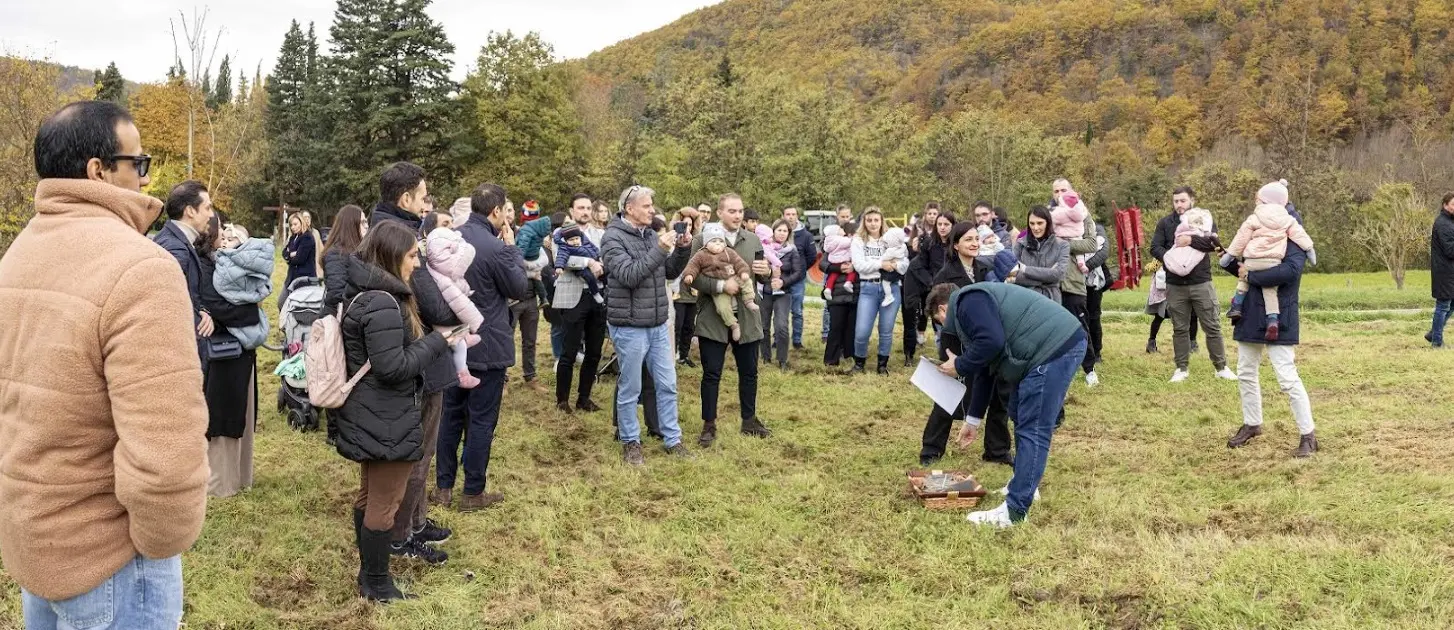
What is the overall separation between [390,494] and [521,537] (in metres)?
1.15

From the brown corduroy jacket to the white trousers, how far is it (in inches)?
257

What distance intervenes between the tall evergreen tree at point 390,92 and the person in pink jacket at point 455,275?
41.2 metres

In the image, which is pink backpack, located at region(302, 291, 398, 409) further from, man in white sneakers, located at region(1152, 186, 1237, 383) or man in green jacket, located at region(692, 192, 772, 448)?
man in white sneakers, located at region(1152, 186, 1237, 383)

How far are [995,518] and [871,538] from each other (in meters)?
0.76

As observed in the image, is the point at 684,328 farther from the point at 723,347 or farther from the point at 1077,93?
the point at 1077,93

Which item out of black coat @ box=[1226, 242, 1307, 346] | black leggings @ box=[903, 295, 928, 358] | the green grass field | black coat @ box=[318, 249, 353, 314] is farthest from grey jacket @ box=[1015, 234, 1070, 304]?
black coat @ box=[318, 249, 353, 314]

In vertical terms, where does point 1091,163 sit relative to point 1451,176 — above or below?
above

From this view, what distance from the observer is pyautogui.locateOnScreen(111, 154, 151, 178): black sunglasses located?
80.8 inches

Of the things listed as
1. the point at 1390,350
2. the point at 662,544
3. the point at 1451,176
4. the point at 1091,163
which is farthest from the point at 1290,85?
the point at 662,544

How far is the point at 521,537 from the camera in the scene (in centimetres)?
504

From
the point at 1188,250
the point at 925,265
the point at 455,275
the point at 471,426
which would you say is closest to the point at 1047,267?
the point at 925,265

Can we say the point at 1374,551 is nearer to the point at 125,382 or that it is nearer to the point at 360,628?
the point at 360,628

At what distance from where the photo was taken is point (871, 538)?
4984 millimetres

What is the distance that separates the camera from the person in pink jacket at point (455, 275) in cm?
443
